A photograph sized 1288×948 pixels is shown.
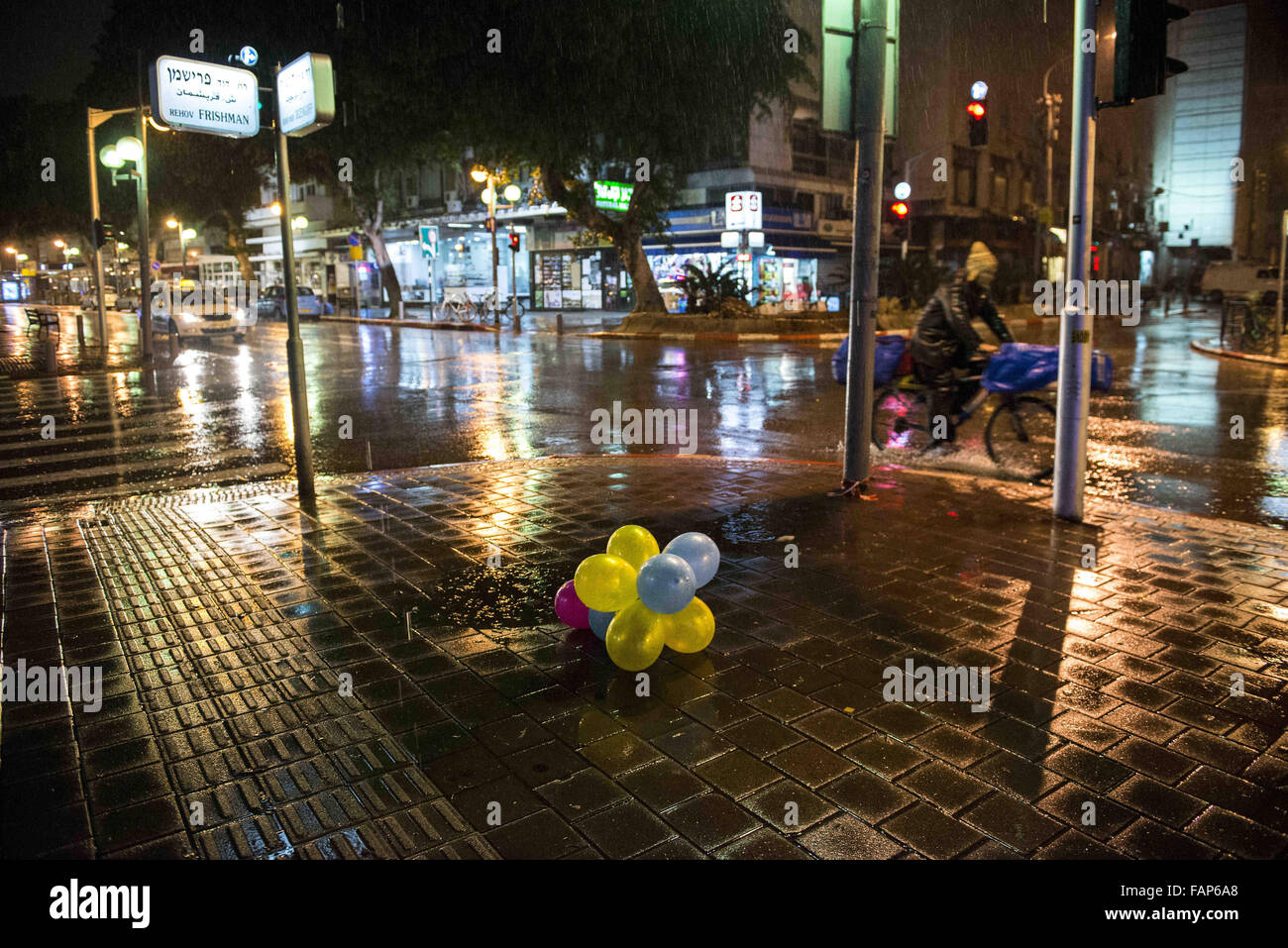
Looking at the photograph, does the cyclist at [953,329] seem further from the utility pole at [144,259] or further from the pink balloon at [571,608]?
the utility pole at [144,259]

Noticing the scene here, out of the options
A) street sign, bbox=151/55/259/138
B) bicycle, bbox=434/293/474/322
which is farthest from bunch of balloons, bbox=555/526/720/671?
→ bicycle, bbox=434/293/474/322

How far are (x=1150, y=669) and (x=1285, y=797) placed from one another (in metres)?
1.03

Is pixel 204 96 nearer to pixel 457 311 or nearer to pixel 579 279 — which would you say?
pixel 457 311

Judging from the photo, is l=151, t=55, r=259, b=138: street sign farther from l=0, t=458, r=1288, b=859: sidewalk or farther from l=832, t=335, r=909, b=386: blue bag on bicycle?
l=832, t=335, r=909, b=386: blue bag on bicycle

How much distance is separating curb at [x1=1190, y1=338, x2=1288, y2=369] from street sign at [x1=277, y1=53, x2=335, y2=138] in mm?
19496

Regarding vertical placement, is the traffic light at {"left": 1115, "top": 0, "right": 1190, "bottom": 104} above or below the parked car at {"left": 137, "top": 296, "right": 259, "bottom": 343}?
above

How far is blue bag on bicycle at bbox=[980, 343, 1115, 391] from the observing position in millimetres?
8195

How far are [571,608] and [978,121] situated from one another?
12814mm

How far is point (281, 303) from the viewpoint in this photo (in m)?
46.3
